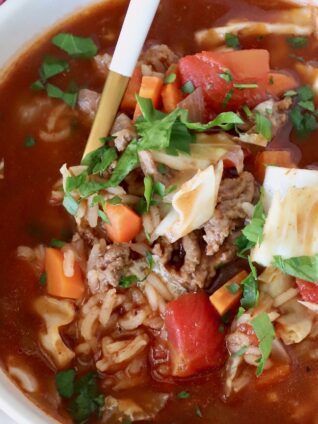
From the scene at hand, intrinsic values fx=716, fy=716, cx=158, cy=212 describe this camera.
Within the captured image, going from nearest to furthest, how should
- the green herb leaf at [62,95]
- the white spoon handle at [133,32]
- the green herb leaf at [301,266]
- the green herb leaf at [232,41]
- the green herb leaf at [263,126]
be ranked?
the green herb leaf at [301,266] < the white spoon handle at [133,32] < the green herb leaf at [263,126] < the green herb leaf at [62,95] < the green herb leaf at [232,41]

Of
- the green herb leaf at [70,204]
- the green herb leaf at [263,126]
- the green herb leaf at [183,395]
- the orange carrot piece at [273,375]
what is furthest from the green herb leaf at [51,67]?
the orange carrot piece at [273,375]

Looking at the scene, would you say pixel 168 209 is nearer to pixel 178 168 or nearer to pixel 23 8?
pixel 178 168

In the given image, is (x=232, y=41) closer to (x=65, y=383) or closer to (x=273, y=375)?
(x=273, y=375)

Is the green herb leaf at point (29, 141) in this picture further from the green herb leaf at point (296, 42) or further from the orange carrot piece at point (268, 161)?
the green herb leaf at point (296, 42)

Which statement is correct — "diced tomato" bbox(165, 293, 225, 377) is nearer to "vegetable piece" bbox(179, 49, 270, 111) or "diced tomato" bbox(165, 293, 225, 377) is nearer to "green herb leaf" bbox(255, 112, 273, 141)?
"green herb leaf" bbox(255, 112, 273, 141)

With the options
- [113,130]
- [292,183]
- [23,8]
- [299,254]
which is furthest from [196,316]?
[23,8]

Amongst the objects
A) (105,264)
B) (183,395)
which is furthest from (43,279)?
(183,395)
